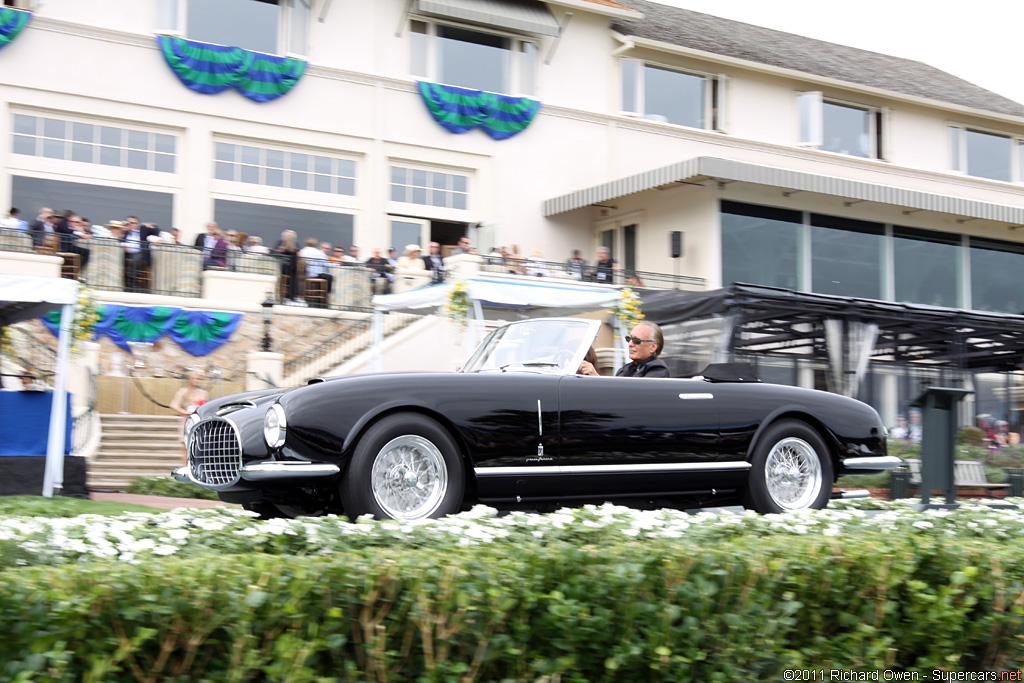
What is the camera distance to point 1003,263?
29.0 meters

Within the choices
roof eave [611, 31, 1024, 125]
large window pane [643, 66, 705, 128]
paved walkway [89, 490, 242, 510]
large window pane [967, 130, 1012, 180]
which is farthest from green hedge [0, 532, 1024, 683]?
large window pane [967, 130, 1012, 180]

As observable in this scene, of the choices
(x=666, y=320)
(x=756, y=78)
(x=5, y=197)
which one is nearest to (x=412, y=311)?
(x=666, y=320)

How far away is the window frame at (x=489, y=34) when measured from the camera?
24469 mm

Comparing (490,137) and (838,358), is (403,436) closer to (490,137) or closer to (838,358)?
(838,358)

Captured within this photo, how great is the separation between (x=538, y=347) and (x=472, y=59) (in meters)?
19.1

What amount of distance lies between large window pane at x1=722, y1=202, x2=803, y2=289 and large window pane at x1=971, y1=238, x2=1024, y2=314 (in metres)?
6.32

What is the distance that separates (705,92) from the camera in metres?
28.1

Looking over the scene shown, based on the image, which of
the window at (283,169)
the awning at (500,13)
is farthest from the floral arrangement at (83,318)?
the awning at (500,13)

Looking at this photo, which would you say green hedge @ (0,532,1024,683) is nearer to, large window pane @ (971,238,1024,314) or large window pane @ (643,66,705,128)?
large window pane @ (643,66,705,128)

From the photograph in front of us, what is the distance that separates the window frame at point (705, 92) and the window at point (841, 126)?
249 cm

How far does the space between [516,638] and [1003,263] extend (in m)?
29.0

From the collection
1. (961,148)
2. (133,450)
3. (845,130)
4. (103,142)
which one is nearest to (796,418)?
(133,450)

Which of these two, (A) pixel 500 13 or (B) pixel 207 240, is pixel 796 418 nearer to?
(B) pixel 207 240

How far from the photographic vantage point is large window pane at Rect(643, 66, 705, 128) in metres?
27.3
